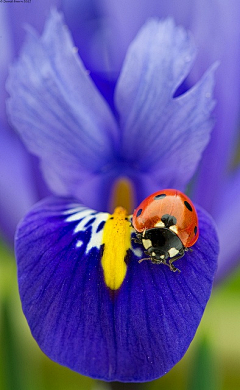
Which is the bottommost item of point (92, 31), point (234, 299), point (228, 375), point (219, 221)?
point (228, 375)

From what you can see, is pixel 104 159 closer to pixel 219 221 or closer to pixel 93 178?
pixel 93 178

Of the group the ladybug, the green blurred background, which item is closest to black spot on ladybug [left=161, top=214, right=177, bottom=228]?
the ladybug

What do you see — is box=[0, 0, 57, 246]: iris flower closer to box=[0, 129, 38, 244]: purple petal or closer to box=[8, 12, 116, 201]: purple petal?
box=[0, 129, 38, 244]: purple petal

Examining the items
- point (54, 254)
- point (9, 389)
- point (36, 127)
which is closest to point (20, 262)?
point (54, 254)

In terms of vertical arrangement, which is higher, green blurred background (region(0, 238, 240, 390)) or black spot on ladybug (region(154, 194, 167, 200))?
black spot on ladybug (region(154, 194, 167, 200))

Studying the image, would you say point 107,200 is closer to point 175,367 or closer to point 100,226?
point 100,226

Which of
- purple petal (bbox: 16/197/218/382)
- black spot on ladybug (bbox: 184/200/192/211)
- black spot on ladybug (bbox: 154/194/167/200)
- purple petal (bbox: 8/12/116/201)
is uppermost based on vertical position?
purple petal (bbox: 8/12/116/201)
